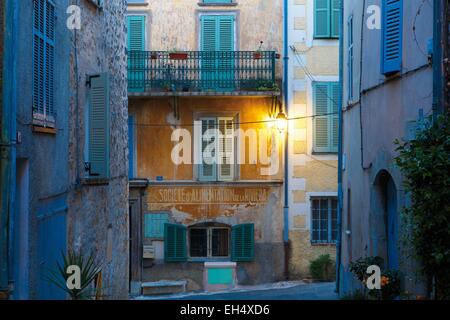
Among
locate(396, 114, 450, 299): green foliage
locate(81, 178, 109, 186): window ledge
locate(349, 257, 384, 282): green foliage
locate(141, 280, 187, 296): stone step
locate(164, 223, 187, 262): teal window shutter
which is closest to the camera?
locate(396, 114, 450, 299): green foliage

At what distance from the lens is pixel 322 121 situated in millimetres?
19250

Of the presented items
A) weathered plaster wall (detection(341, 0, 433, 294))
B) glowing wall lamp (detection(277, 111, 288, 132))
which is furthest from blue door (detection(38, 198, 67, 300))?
glowing wall lamp (detection(277, 111, 288, 132))

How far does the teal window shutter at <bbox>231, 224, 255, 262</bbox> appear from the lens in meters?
19.0

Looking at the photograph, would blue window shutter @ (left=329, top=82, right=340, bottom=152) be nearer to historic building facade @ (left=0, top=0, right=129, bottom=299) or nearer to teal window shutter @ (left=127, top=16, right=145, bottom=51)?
teal window shutter @ (left=127, top=16, right=145, bottom=51)

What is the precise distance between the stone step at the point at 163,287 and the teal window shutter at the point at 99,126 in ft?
25.1

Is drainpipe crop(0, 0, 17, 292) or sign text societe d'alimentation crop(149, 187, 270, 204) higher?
drainpipe crop(0, 0, 17, 292)

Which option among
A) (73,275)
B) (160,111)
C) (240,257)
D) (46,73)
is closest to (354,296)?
(73,275)

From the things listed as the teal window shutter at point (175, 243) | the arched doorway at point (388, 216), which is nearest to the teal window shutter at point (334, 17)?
the teal window shutter at point (175, 243)

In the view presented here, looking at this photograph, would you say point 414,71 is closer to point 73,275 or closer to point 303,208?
point 73,275

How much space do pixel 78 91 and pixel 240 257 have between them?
9.45 metres

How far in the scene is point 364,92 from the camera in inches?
472

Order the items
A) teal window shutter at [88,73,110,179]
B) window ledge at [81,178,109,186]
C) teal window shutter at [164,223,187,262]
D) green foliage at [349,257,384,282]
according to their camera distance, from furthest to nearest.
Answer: teal window shutter at [164,223,187,262]
teal window shutter at [88,73,110,179]
window ledge at [81,178,109,186]
green foliage at [349,257,384,282]

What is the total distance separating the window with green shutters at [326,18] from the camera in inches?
755

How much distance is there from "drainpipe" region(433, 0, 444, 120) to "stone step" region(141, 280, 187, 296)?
11717mm
